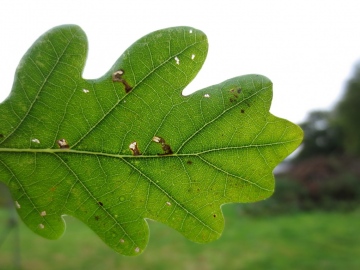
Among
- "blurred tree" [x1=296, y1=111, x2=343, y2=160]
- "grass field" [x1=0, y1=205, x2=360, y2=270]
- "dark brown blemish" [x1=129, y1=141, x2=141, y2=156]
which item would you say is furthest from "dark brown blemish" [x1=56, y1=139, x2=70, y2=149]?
"blurred tree" [x1=296, y1=111, x2=343, y2=160]

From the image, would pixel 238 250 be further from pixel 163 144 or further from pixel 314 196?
pixel 163 144

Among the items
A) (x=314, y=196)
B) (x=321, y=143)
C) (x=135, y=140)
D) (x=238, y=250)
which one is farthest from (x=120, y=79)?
(x=321, y=143)

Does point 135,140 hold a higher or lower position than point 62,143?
higher

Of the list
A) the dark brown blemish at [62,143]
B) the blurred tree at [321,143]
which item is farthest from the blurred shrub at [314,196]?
the dark brown blemish at [62,143]

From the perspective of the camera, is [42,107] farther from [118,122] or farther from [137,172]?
[137,172]

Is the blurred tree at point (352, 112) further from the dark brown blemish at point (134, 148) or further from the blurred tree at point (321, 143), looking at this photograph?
the dark brown blemish at point (134, 148)

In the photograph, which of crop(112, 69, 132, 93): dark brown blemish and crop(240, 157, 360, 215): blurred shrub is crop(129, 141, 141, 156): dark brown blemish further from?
crop(240, 157, 360, 215): blurred shrub

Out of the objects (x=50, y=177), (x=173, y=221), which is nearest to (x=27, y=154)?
(x=50, y=177)
